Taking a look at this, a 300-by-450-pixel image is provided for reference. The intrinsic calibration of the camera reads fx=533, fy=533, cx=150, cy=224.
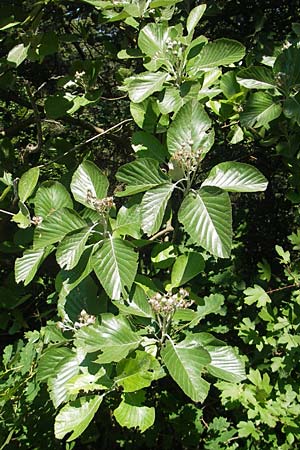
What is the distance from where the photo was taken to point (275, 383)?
1978 millimetres

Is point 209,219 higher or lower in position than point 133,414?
higher

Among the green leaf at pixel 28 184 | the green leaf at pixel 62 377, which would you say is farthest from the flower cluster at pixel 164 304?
the green leaf at pixel 28 184

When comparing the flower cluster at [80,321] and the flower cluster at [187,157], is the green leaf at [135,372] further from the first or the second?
the flower cluster at [187,157]

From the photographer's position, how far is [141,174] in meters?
1.19

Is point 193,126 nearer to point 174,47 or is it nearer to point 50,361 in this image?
point 174,47

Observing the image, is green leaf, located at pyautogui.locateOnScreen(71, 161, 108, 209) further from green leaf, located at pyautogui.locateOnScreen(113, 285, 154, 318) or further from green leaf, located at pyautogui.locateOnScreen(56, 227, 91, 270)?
green leaf, located at pyautogui.locateOnScreen(113, 285, 154, 318)

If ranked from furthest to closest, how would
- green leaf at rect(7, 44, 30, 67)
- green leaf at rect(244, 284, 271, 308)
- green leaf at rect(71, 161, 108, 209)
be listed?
green leaf at rect(244, 284, 271, 308) → green leaf at rect(7, 44, 30, 67) → green leaf at rect(71, 161, 108, 209)

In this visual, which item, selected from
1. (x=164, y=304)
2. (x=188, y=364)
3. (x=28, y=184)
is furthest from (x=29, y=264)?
(x=188, y=364)

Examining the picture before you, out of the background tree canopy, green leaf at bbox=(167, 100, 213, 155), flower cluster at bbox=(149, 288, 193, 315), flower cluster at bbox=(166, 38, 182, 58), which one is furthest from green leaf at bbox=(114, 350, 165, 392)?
flower cluster at bbox=(166, 38, 182, 58)

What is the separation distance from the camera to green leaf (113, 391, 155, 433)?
3.62ft

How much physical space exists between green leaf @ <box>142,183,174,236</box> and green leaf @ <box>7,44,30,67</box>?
685mm

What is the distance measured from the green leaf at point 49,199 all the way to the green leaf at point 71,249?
22cm

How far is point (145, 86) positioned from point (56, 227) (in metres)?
0.41

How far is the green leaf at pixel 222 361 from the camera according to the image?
3.90 ft
